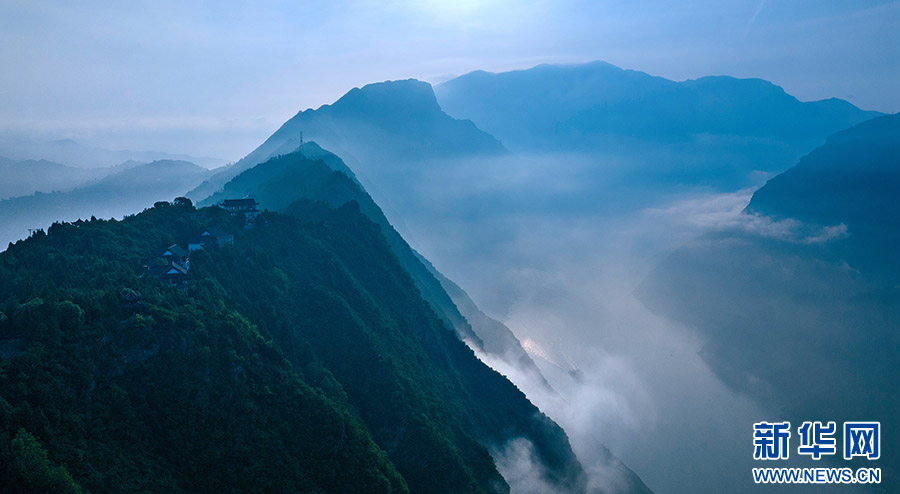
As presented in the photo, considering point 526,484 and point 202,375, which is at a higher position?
→ point 202,375

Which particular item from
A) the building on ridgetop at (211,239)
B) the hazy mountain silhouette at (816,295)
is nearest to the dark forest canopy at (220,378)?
the building on ridgetop at (211,239)

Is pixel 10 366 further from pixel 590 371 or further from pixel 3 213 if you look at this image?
pixel 3 213

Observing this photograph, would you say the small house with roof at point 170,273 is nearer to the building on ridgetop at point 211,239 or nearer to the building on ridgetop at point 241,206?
the building on ridgetop at point 211,239

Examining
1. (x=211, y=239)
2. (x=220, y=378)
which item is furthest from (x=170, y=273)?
(x=220, y=378)

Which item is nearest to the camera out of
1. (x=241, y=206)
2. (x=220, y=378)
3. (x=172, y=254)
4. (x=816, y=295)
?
(x=220, y=378)

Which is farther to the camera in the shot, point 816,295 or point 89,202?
point 89,202

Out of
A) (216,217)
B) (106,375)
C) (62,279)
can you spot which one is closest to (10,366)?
(106,375)

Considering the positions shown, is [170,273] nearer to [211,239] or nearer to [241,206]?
[211,239]
